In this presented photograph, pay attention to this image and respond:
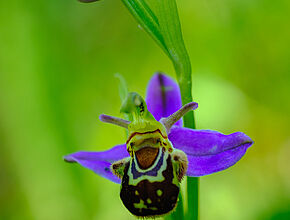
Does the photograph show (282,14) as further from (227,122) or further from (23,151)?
(23,151)

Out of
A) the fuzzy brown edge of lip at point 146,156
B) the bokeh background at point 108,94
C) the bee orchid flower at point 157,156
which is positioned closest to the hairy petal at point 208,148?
the bee orchid flower at point 157,156

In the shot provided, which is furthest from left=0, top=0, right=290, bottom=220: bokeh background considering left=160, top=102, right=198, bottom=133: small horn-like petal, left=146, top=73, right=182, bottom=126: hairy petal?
left=160, top=102, right=198, bottom=133: small horn-like petal

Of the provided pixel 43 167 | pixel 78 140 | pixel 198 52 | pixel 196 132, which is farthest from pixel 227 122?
pixel 196 132

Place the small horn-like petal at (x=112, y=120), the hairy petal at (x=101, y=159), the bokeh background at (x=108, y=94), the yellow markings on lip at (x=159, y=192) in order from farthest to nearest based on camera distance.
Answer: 1. the bokeh background at (x=108, y=94)
2. the hairy petal at (x=101, y=159)
3. the small horn-like petal at (x=112, y=120)
4. the yellow markings on lip at (x=159, y=192)

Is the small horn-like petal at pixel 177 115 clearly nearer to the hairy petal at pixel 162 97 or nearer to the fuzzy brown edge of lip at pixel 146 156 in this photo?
the fuzzy brown edge of lip at pixel 146 156

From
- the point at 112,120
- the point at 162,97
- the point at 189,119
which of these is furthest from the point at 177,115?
the point at 162,97

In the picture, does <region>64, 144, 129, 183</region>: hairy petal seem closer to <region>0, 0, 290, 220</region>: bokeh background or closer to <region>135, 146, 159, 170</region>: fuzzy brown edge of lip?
<region>135, 146, 159, 170</region>: fuzzy brown edge of lip
